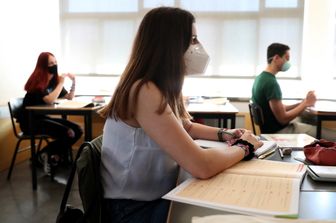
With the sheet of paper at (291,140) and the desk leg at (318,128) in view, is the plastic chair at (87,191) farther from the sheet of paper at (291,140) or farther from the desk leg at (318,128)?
the desk leg at (318,128)

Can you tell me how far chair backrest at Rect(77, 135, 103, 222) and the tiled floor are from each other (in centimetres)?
141

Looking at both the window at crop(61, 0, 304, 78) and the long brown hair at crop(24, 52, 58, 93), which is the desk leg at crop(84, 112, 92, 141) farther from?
the window at crop(61, 0, 304, 78)

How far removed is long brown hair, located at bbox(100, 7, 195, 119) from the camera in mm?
1043

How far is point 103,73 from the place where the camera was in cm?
449

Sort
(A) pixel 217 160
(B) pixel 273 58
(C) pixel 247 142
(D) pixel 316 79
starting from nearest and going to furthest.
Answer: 1. (A) pixel 217 160
2. (C) pixel 247 142
3. (B) pixel 273 58
4. (D) pixel 316 79

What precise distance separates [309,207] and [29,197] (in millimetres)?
2431

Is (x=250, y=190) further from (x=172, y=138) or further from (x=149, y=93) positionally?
(x=149, y=93)

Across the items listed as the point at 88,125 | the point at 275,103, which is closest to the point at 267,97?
the point at 275,103

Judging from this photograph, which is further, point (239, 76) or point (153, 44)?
point (239, 76)

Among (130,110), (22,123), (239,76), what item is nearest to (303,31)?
(239,76)

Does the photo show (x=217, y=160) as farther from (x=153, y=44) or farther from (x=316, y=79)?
(x=316, y=79)

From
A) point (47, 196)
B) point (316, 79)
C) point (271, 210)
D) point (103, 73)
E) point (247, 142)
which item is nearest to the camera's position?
point (271, 210)

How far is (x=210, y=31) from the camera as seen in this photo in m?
4.29

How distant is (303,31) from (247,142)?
3.37m
